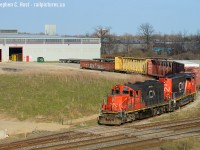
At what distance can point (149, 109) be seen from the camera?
98.4 feet

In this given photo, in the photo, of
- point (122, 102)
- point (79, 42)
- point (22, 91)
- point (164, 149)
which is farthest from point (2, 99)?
point (79, 42)

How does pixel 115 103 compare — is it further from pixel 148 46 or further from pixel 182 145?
pixel 148 46

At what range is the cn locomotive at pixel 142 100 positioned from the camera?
2704cm

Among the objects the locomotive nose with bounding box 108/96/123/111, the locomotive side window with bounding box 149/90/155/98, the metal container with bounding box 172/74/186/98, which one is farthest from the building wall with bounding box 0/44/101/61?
the locomotive nose with bounding box 108/96/123/111

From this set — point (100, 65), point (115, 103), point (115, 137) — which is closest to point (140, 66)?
point (100, 65)

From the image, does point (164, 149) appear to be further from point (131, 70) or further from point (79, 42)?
point (79, 42)

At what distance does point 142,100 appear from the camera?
95.0 feet

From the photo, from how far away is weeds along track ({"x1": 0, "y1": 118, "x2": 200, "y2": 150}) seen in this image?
19.4 m

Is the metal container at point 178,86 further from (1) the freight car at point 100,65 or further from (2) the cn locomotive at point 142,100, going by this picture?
(1) the freight car at point 100,65

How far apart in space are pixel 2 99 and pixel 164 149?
23.4 meters

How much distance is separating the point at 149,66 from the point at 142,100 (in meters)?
25.2

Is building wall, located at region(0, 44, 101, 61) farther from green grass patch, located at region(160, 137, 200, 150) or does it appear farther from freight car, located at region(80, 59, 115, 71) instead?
green grass patch, located at region(160, 137, 200, 150)

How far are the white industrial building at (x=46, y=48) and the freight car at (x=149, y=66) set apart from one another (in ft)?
107

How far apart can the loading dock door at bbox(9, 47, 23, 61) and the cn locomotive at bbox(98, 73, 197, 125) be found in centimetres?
5762
